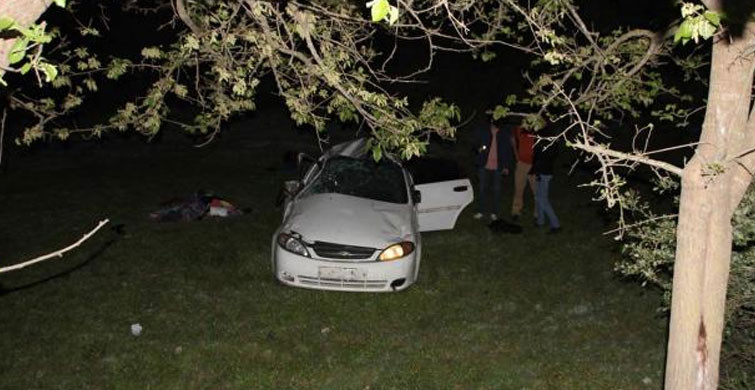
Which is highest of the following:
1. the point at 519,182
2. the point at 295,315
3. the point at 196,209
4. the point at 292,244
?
the point at 292,244

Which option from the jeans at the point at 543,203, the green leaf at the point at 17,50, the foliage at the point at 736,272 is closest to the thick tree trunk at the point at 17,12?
the green leaf at the point at 17,50

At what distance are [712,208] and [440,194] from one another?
646 cm

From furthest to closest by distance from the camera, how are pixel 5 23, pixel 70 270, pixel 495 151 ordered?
pixel 495 151 → pixel 70 270 → pixel 5 23

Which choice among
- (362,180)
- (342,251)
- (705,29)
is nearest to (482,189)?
(362,180)

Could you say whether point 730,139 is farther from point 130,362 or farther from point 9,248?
point 9,248

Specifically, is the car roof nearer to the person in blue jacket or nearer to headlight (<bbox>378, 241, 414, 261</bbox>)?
headlight (<bbox>378, 241, 414, 261</bbox>)

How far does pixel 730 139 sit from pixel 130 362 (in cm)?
634

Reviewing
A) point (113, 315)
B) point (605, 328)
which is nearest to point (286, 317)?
point (113, 315)

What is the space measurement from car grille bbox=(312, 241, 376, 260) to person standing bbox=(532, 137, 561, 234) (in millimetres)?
3431

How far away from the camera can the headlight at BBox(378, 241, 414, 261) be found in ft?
31.7

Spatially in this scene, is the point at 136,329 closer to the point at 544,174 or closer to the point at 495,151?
the point at 544,174

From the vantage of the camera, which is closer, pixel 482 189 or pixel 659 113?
pixel 659 113

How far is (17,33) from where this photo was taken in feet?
10.2

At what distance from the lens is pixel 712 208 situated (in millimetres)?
5070
